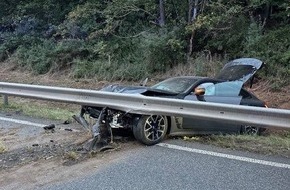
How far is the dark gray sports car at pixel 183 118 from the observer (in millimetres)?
5934

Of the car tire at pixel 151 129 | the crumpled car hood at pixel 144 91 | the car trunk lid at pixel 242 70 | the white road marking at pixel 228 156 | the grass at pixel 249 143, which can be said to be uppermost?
the car trunk lid at pixel 242 70

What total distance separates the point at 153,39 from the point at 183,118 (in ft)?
29.6

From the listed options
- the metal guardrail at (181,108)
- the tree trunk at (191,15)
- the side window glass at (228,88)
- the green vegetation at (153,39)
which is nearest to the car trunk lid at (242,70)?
the side window glass at (228,88)

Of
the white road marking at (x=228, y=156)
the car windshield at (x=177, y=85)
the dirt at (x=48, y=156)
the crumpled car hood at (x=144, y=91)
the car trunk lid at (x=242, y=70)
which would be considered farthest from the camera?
the car trunk lid at (x=242, y=70)

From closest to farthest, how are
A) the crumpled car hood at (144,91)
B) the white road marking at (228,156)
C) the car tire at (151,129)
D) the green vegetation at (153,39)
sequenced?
the white road marking at (228,156) < the car tire at (151,129) < the crumpled car hood at (144,91) < the green vegetation at (153,39)

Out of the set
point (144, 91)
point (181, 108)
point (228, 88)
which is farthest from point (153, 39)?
point (181, 108)

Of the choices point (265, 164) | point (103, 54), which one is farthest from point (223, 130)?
point (103, 54)

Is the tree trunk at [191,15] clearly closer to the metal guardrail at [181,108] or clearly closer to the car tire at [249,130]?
the car tire at [249,130]

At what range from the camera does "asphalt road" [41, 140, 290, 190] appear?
169 inches

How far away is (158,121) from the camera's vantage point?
6.05 metres

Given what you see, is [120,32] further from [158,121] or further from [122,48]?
[158,121]

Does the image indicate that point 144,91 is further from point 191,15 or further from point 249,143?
point 191,15

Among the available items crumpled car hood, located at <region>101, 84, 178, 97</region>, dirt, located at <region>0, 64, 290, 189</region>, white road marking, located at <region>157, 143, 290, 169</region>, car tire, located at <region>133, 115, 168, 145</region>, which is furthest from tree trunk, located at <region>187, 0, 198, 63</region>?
white road marking, located at <region>157, 143, 290, 169</region>

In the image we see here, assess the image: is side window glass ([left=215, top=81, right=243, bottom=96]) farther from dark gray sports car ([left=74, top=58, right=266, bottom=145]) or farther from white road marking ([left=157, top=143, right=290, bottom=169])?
white road marking ([left=157, top=143, right=290, bottom=169])
